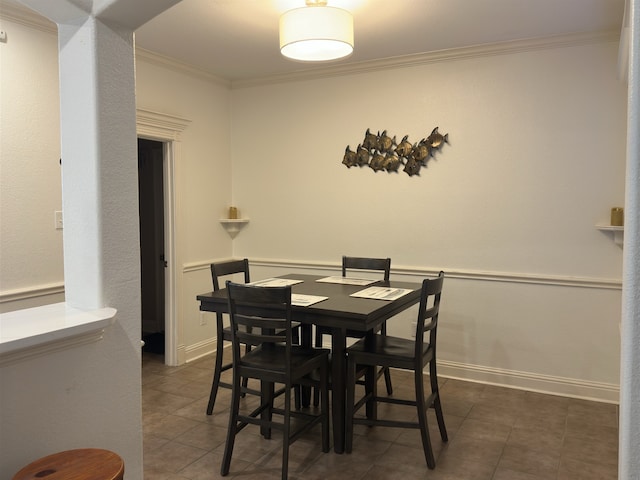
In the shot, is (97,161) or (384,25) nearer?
(97,161)

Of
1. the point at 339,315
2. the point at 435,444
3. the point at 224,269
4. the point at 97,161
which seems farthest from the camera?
the point at 224,269

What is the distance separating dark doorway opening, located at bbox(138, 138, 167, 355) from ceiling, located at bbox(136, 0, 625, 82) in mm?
1333

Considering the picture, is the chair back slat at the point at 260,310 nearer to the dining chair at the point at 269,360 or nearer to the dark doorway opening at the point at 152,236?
the dining chair at the point at 269,360

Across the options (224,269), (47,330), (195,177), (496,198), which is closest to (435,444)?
(224,269)

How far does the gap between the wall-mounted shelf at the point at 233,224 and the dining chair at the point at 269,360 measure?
7.26 feet

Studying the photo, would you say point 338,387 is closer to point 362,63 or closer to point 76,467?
point 76,467

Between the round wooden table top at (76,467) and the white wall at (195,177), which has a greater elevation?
the white wall at (195,177)

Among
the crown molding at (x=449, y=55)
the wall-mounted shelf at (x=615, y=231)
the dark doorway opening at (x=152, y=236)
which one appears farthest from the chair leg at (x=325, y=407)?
the dark doorway opening at (x=152, y=236)

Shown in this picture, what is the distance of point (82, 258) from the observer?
5.78 ft

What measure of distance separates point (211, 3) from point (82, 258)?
1961mm

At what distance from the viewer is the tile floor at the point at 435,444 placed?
2637 millimetres

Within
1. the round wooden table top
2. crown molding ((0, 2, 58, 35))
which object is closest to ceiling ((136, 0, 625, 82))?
crown molding ((0, 2, 58, 35))

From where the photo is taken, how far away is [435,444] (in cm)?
295

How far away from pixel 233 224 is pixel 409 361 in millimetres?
2782
